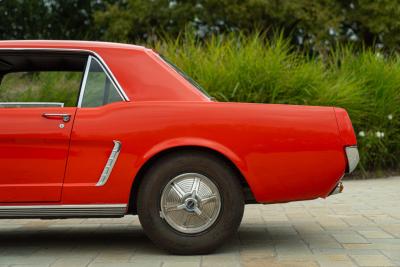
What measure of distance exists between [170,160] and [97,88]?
0.79 metres

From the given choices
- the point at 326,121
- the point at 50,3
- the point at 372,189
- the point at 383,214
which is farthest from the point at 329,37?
the point at 326,121

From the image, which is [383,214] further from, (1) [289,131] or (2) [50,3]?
(2) [50,3]

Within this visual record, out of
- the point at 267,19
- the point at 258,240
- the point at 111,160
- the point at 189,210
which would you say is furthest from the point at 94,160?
the point at 267,19

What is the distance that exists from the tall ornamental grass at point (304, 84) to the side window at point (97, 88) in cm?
585

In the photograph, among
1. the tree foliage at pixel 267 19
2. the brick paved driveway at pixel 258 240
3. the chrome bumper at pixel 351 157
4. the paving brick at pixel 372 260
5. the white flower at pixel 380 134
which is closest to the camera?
the paving brick at pixel 372 260

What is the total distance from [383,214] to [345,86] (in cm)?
458

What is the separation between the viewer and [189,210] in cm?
481

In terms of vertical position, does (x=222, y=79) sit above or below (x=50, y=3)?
above

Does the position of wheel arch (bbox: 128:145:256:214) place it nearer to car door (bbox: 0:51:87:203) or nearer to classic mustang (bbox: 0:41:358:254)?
classic mustang (bbox: 0:41:358:254)

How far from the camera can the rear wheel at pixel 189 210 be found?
4.82m

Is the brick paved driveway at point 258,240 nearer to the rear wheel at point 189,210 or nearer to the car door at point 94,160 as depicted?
the rear wheel at point 189,210

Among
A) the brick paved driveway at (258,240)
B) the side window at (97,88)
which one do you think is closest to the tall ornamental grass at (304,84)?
the brick paved driveway at (258,240)

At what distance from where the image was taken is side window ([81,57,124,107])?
4.97 meters

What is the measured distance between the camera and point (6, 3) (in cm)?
4522
